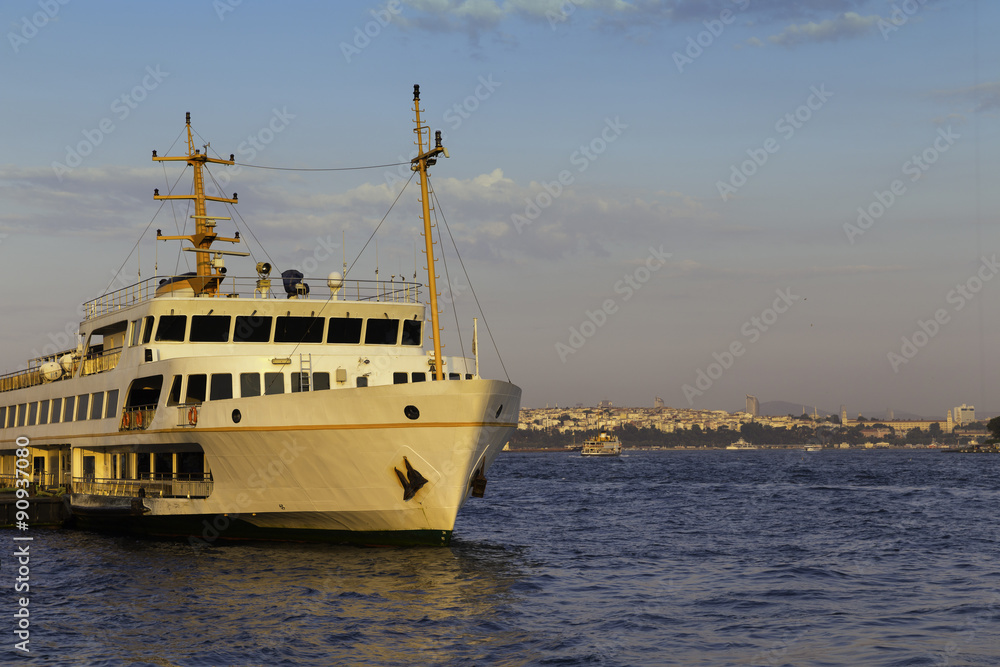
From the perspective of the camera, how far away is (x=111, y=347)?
29953 mm

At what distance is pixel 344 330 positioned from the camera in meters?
26.2

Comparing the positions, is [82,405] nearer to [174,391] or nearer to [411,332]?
[174,391]

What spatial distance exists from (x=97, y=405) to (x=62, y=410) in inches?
155

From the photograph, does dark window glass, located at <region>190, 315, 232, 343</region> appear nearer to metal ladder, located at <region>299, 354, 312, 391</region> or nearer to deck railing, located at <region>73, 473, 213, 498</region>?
metal ladder, located at <region>299, 354, 312, 391</region>

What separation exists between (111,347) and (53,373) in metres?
4.92

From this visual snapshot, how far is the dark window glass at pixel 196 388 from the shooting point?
2378 cm

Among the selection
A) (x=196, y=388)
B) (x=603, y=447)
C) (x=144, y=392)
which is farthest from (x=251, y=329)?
(x=603, y=447)

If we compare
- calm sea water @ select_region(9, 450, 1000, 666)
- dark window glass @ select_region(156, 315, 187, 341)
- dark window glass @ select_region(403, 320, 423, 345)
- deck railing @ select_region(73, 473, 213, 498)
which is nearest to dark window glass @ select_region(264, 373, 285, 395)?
deck railing @ select_region(73, 473, 213, 498)

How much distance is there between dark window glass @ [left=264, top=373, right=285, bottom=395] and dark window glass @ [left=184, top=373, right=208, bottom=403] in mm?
1680

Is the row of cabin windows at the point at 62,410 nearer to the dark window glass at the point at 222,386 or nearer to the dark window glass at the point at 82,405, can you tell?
the dark window glass at the point at 82,405

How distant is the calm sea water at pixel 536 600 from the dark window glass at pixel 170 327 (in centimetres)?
582

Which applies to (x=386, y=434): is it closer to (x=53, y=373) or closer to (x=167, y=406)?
(x=167, y=406)

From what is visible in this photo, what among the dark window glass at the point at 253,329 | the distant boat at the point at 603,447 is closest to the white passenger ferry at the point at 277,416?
the dark window glass at the point at 253,329

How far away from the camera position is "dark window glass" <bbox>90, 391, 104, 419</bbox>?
28.4 meters
